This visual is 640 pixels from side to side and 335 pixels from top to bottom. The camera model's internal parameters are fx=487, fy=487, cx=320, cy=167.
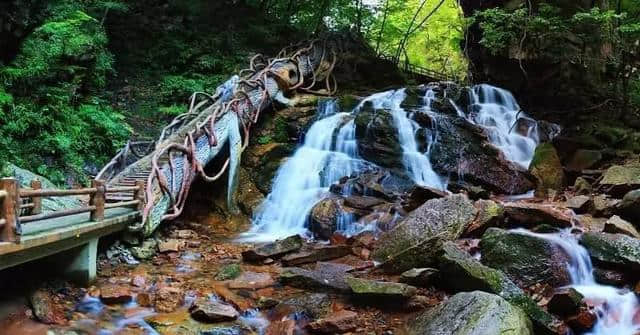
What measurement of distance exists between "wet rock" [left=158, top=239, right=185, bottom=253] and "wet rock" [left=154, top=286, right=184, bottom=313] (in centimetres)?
152

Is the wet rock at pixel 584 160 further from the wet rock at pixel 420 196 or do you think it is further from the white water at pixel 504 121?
the wet rock at pixel 420 196

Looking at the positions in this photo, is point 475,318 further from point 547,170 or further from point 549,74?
point 549,74

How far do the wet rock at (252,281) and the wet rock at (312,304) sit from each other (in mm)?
664

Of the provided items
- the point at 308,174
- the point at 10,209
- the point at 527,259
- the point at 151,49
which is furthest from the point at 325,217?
the point at 151,49

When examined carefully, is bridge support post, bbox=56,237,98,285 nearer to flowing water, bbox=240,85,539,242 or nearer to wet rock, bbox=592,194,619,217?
flowing water, bbox=240,85,539,242

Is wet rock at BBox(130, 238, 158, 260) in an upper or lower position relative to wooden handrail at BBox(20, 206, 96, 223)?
lower

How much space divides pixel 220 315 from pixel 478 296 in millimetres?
2713

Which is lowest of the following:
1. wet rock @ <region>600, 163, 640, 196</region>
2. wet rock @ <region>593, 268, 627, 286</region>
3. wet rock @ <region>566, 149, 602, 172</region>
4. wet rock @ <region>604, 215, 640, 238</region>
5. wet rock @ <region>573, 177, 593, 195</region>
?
wet rock @ <region>593, 268, 627, 286</region>

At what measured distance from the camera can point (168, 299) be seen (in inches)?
224

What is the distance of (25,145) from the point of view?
28.4ft

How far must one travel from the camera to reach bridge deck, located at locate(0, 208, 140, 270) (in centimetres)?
442

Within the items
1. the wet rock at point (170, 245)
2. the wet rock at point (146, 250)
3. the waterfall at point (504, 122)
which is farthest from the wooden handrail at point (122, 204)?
the waterfall at point (504, 122)

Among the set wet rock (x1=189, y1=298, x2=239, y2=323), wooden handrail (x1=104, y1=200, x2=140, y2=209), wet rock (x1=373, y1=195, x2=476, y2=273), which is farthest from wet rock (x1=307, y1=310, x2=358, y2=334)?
wooden handrail (x1=104, y1=200, x2=140, y2=209)

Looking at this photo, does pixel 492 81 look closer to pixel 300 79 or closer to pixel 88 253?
pixel 300 79
